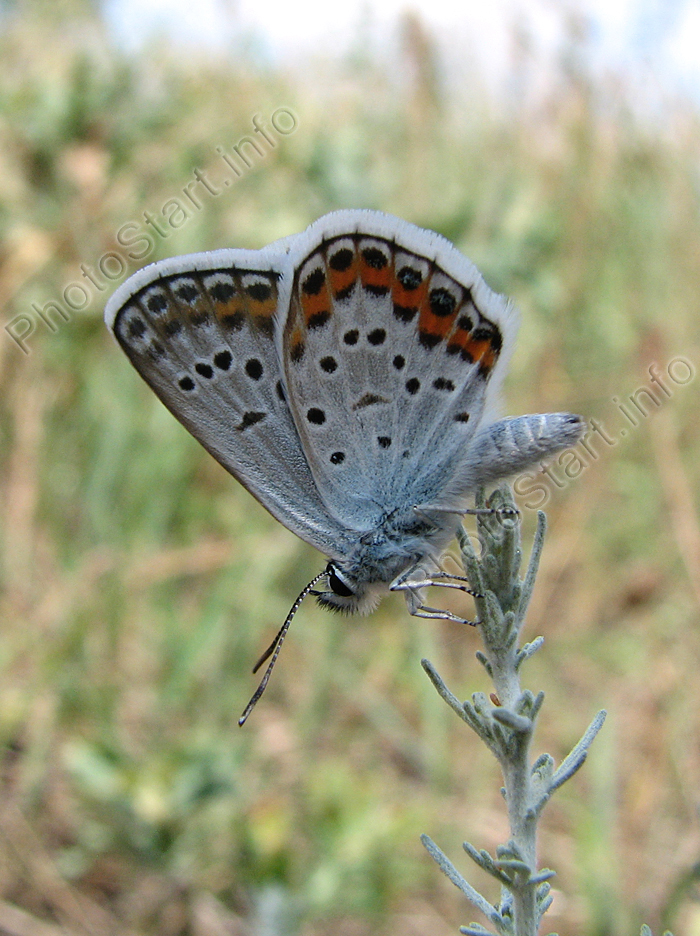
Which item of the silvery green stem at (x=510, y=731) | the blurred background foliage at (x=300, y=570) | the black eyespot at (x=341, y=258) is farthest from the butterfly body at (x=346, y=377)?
the blurred background foliage at (x=300, y=570)

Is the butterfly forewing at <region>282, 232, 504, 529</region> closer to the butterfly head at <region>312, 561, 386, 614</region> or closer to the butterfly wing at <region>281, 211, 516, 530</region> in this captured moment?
the butterfly wing at <region>281, 211, 516, 530</region>

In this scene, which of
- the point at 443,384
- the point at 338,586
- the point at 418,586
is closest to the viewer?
the point at 418,586

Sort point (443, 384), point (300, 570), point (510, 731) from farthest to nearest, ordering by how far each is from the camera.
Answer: point (300, 570), point (443, 384), point (510, 731)

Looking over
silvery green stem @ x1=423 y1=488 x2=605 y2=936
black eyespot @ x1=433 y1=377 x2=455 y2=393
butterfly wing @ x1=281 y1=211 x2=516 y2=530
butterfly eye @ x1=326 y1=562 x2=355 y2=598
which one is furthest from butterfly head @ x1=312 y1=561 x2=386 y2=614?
silvery green stem @ x1=423 y1=488 x2=605 y2=936

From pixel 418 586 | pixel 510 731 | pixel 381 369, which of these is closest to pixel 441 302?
pixel 381 369

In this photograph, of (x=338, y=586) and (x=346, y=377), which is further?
(x=346, y=377)

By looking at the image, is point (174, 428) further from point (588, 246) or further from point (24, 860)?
point (588, 246)

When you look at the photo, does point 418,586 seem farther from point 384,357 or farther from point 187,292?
point 187,292

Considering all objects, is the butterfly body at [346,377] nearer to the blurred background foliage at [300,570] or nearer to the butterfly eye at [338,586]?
the butterfly eye at [338,586]
